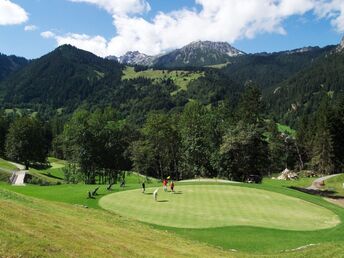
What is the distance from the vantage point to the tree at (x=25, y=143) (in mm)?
119125

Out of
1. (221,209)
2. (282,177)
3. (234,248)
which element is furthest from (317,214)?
(282,177)

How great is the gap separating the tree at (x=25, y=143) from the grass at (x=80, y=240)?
9233 cm

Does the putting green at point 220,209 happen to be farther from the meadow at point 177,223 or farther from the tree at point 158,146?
the tree at point 158,146

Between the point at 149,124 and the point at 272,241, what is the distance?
244 ft

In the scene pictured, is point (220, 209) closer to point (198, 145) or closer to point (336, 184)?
point (336, 184)

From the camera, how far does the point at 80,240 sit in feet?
68.9

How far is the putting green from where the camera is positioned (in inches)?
1508

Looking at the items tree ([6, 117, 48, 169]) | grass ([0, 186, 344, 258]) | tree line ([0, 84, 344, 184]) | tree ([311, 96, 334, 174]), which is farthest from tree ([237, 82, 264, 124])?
tree ([6, 117, 48, 169])

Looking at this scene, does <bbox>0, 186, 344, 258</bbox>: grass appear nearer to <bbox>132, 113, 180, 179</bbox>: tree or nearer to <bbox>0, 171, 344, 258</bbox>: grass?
<bbox>0, 171, 344, 258</bbox>: grass

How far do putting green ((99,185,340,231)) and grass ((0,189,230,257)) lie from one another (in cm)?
724

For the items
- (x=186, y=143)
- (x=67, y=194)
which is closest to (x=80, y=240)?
(x=67, y=194)

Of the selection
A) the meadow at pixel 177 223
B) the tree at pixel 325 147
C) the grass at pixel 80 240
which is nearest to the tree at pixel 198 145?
the tree at pixel 325 147

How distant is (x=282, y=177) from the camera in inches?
4259

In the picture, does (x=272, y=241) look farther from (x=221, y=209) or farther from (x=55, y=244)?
(x=55, y=244)
